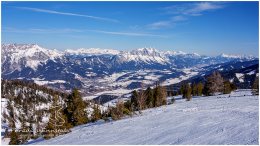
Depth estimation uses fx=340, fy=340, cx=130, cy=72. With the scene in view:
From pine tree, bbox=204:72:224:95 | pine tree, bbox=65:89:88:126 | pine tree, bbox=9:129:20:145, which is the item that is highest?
pine tree, bbox=204:72:224:95

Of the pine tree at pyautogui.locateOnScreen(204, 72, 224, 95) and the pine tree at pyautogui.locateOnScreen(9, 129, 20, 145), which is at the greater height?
the pine tree at pyautogui.locateOnScreen(204, 72, 224, 95)

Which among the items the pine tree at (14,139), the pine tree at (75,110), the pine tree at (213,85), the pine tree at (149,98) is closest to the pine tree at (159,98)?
the pine tree at (149,98)

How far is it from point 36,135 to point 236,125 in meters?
32.3

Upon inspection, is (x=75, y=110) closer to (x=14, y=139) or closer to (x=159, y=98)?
(x=14, y=139)

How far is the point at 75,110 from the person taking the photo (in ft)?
216

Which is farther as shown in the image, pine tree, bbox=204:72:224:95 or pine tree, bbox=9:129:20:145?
pine tree, bbox=204:72:224:95

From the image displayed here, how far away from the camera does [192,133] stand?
30.1 metres

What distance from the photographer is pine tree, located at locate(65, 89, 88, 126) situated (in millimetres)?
65319

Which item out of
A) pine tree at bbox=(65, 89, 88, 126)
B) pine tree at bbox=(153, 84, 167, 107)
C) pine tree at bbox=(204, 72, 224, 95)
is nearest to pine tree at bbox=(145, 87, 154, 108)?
pine tree at bbox=(153, 84, 167, 107)

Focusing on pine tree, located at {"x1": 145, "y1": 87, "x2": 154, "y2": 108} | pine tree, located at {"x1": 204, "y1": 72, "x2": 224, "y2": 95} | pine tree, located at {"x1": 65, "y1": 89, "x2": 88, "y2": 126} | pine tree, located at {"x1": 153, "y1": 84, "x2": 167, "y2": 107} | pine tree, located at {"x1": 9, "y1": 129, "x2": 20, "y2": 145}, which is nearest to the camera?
pine tree, located at {"x1": 9, "y1": 129, "x2": 20, "y2": 145}

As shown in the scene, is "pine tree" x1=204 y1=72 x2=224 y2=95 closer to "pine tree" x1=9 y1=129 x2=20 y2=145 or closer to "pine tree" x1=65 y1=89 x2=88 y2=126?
"pine tree" x1=65 y1=89 x2=88 y2=126

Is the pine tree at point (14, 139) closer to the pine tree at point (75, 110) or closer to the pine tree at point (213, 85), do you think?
the pine tree at point (75, 110)

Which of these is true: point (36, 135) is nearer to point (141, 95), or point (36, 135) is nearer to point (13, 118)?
point (141, 95)

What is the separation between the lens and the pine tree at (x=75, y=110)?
6532cm
